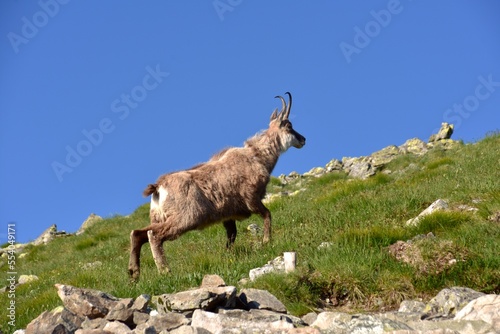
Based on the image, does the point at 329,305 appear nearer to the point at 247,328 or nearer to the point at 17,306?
the point at 247,328

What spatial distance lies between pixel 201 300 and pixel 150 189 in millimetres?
4586

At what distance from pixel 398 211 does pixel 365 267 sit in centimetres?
359

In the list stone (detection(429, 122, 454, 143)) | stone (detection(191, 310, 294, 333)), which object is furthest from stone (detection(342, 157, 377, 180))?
stone (detection(191, 310, 294, 333))

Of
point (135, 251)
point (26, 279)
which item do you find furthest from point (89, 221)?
point (135, 251)

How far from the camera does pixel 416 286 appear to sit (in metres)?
6.95

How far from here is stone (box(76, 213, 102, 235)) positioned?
20.5 m

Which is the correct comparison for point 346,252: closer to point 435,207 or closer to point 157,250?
point 435,207

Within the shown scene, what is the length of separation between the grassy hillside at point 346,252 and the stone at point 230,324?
5.36 ft

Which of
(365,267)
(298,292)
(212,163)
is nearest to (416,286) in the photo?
(365,267)

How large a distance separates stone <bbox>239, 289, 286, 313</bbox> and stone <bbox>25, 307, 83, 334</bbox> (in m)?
1.54

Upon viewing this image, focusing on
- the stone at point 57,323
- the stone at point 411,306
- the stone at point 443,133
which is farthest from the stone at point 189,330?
the stone at point 443,133

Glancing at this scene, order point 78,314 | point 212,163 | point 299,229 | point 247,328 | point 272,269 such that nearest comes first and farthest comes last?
point 247,328, point 78,314, point 272,269, point 299,229, point 212,163

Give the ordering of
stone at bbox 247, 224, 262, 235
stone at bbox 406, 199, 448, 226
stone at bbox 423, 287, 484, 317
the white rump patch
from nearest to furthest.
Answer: stone at bbox 423, 287, 484, 317 → stone at bbox 406, 199, 448, 226 → the white rump patch → stone at bbox 247, 224, 262, 235

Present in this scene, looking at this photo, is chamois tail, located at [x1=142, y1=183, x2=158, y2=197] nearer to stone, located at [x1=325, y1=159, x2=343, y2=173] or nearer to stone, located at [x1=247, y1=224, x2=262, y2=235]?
stone, located at [x1=247, y1=224, x2=262, y2=235]
